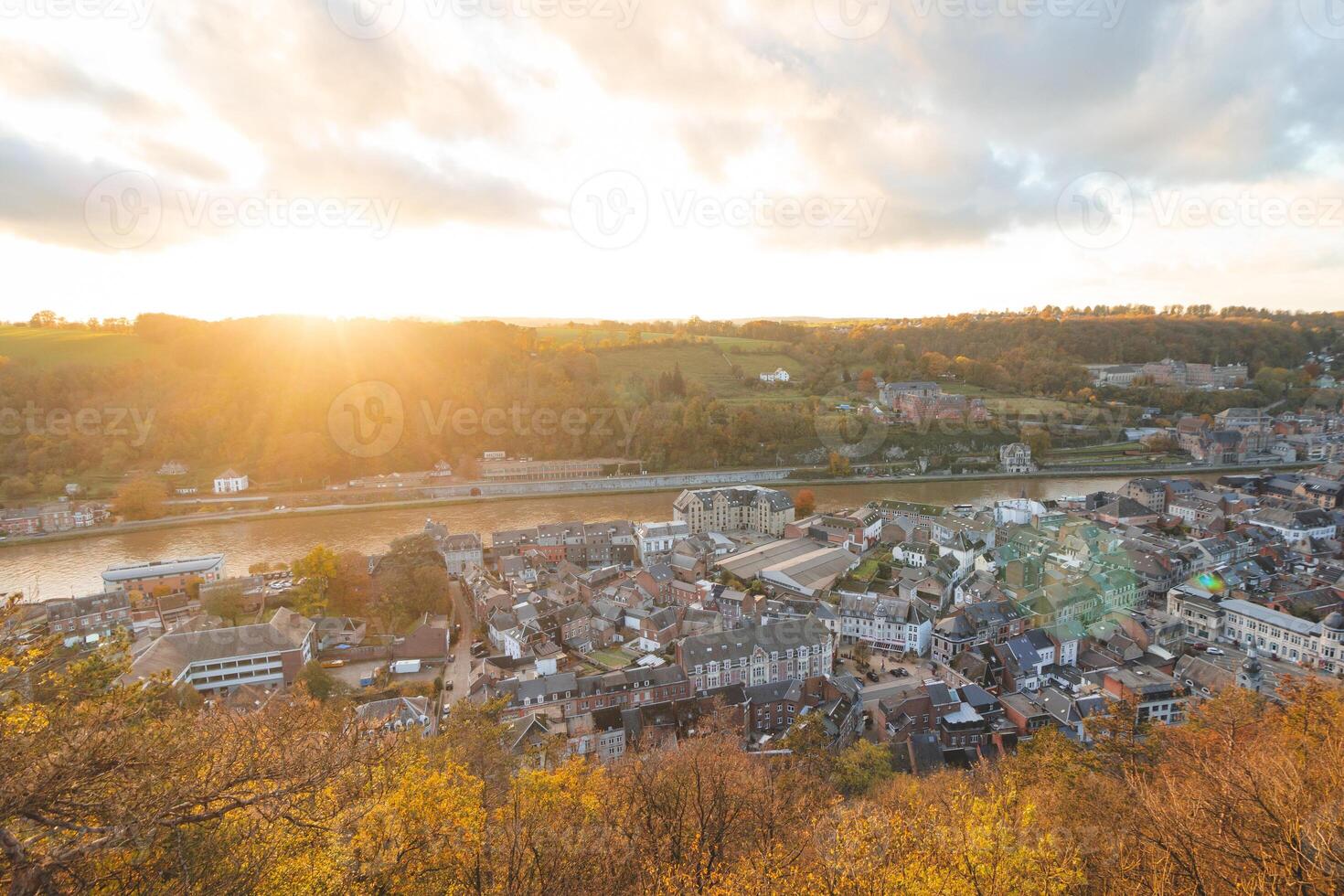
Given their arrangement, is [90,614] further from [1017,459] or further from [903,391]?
[903,391]

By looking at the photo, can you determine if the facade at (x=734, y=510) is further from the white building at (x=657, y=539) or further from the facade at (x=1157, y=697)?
the facade at (x=1157, y=697)

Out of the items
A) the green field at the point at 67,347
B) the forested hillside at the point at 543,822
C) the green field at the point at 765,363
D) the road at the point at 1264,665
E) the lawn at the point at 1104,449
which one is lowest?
the road at the point at 1264,665

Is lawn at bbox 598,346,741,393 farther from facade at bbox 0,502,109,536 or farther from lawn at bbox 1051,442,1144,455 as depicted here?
facade at bbox 0,502,109,536

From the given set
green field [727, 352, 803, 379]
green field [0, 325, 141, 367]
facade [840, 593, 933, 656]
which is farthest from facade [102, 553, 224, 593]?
green field [727, 352, 803, 379]

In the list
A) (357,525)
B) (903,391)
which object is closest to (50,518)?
(357,525)

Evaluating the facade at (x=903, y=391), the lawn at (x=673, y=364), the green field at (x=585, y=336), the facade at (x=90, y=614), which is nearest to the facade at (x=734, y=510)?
the facade at (x=90, y=614)

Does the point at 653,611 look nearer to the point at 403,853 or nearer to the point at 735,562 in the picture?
the point at 735,562

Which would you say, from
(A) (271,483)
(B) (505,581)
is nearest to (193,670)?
(B) (505,581)

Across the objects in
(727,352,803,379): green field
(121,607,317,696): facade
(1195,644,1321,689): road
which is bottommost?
(1195,644,1321,689): road
